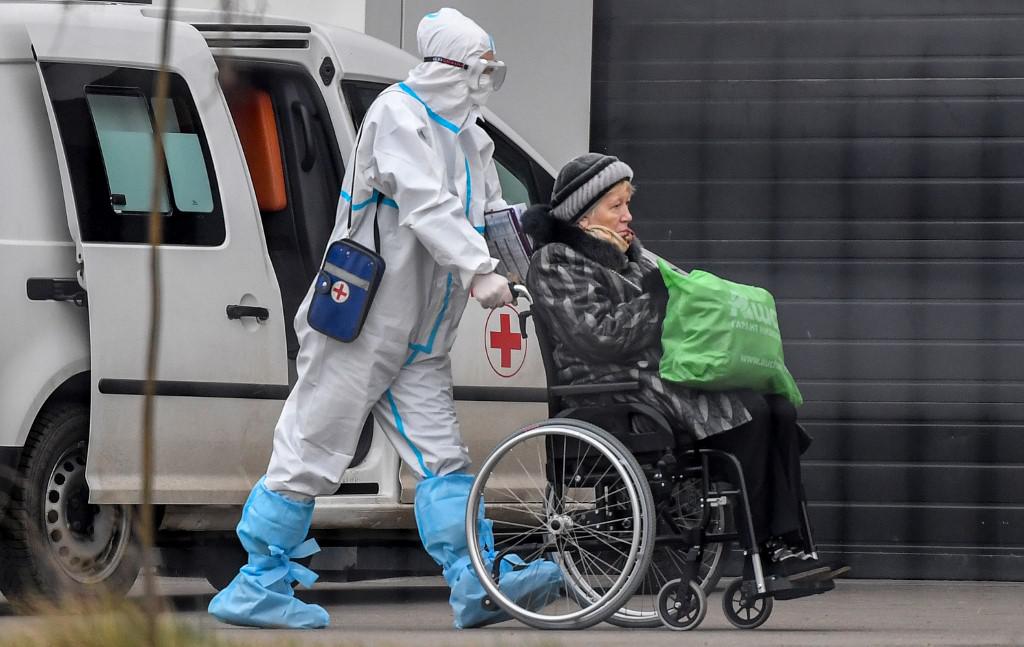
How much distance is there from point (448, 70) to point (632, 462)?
124 cm

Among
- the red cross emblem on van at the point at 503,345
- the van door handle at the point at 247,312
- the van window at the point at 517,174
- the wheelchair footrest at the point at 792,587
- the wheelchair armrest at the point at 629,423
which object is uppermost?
the van window at the point at 517,174

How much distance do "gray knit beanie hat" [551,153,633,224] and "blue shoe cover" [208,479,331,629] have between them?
1123 mm

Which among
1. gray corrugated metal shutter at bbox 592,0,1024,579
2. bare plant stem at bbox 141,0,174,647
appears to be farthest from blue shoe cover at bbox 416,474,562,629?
gray corrugated metal shutter at bbox 592,0,1024,579

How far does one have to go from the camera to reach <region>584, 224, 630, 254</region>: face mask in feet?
19.7

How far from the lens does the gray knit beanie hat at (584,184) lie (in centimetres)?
602

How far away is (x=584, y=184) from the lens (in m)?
6.03

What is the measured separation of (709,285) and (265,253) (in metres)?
1.73

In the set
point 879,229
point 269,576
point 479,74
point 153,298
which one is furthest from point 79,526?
point 879,229

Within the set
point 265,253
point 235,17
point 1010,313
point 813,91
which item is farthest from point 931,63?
point 235,17

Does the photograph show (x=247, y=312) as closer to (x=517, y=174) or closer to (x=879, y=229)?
(x=517, y=174)

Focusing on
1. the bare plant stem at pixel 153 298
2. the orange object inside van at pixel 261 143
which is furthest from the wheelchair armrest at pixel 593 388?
the bare plant stem at pixel 153 298

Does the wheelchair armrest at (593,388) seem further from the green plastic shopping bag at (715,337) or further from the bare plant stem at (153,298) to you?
the bare plant stem at (153,298)

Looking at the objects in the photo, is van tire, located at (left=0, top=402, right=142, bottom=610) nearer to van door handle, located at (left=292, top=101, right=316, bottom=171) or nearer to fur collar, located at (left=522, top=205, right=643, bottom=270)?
van door handle, located at (left=292, top=101, right=316, bottom=171)

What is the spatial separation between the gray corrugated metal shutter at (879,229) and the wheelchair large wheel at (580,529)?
110 inches
